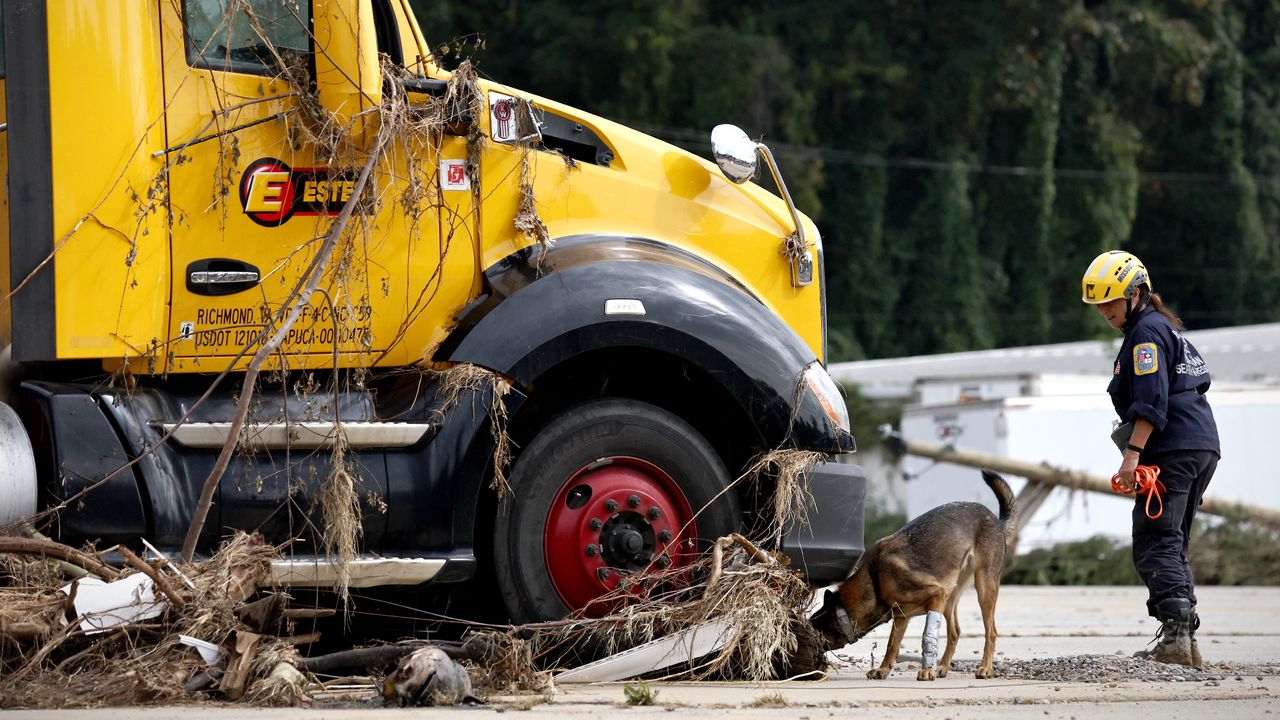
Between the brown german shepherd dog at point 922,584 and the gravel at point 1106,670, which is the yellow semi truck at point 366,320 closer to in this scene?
the brown german shepherd dog at point 922,584

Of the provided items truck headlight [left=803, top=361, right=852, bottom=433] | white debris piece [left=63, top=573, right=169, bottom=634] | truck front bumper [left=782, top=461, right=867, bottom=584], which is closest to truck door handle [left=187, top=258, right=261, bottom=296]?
white debris piece [left=63, top=573, right=169, bottom=634]

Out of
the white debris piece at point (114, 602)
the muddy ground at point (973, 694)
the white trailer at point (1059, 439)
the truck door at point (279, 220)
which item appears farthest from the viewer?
the white trailer at point (1059, 439)

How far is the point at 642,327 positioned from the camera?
6312 mm

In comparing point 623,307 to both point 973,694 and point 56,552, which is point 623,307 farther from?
point 56,552

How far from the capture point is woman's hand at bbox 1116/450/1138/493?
23.8 ft

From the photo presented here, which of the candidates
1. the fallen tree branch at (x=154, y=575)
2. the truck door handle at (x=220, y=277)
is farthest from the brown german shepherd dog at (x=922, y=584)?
the truck door handle at (x=220, y=277)

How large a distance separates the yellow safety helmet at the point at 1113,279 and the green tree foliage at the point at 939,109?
19.9m

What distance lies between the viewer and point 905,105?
103 ft

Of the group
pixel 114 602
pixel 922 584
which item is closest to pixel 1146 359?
Answer: pixel 922 584

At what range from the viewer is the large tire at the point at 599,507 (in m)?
6.25

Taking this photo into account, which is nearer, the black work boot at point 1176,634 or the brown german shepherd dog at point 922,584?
the brown german shepherd dog at point 922,584

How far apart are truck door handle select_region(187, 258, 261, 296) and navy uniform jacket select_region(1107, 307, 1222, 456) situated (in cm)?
385

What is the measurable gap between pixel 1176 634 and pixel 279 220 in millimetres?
4253

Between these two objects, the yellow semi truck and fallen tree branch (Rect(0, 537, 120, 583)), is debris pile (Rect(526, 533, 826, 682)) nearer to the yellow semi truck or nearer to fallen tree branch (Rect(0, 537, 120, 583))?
the yellow semi truck
